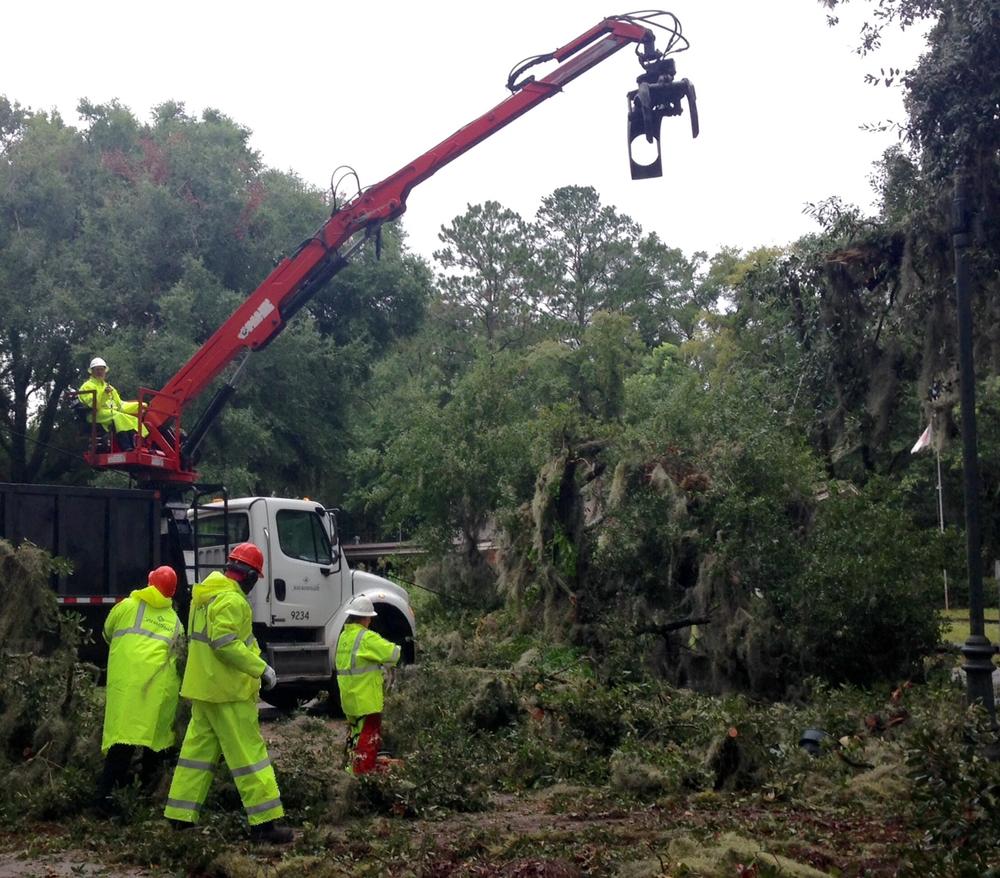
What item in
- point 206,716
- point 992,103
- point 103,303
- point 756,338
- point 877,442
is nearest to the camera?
point 206,716

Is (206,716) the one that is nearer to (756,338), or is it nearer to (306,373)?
(306,373)

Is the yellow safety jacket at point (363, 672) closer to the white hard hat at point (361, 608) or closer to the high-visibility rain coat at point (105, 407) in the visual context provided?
the white hard hat at point (361, 608)

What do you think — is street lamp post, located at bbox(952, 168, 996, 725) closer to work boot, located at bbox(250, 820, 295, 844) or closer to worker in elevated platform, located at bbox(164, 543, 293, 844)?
work boot, located at bbox(250, 820, 295, 844)

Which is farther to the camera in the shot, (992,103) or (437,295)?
(437,295)

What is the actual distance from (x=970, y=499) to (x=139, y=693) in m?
6.80

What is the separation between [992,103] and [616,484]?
19.9ft

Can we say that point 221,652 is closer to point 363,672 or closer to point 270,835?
point 270,835

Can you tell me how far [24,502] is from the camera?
13.3 meters

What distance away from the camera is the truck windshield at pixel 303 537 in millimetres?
15383

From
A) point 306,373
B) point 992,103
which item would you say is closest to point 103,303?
point 306,373

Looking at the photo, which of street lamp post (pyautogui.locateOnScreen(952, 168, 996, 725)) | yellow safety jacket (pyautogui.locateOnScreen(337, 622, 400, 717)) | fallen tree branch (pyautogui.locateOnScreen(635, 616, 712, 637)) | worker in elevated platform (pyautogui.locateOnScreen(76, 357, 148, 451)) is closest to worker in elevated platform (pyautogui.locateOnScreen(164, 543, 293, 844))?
yellow safety jacket (pyautogui.locateOnScreen(337, 622, 400, 717))

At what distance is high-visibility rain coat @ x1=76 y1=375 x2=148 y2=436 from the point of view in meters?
15.2

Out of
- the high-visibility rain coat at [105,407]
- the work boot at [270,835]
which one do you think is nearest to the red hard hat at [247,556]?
the work boot at [270,835]

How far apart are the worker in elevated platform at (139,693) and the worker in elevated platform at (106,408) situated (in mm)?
6657
